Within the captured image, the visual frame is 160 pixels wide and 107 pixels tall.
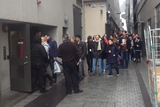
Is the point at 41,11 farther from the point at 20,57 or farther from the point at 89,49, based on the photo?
the point at 89,49

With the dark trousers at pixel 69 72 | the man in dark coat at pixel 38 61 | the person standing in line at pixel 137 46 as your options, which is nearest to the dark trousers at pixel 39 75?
the man in dark coat at pixel 38 61

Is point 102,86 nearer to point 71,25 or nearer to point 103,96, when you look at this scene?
point 103,96

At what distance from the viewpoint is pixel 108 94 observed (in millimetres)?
6750

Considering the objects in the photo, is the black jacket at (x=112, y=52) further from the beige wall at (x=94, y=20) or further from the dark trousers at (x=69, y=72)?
the beige wall at (x=94, y=20)

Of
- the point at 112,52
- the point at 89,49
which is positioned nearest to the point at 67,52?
the point at 112,52

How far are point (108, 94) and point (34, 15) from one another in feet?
12.4

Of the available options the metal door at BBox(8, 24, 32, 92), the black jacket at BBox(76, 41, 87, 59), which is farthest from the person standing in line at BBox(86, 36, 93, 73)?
the metal door at BBox(8, 24, 32, 92)

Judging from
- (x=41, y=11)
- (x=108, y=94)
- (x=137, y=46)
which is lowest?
(x=108, y=94)

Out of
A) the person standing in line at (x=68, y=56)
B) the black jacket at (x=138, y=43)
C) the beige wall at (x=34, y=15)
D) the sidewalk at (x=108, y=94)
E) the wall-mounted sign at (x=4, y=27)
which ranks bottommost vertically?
the sidewalk at (x=108, y=94)

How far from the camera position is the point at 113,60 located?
947 centimetres

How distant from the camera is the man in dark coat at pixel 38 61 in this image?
704 cm

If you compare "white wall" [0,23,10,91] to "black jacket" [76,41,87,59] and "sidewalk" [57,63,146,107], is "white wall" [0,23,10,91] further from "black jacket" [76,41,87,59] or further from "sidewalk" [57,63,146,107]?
"black jacket" [76,41,87,59]

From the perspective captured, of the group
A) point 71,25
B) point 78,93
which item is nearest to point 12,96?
point 78,93

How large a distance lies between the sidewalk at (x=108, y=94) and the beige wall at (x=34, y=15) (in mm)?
2491
